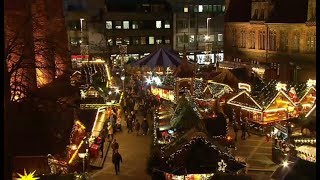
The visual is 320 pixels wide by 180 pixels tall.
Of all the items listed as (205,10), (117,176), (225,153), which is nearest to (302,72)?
(117,176)

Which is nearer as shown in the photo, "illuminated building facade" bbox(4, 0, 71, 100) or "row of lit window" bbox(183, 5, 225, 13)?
"illuminated building facade" bbox(4, 0, 71, 100)

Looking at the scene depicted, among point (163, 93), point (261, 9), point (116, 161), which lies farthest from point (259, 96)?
point (261, 9)

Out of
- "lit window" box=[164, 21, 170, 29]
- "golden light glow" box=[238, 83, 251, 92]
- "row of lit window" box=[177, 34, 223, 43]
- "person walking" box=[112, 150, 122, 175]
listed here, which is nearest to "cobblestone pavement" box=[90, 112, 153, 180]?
"person walking" box=[112, 150, 122, 175]

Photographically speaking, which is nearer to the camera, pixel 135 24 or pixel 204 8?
pixel 135 24

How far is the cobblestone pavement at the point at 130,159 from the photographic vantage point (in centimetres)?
1870

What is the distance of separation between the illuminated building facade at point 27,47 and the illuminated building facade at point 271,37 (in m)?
18.1

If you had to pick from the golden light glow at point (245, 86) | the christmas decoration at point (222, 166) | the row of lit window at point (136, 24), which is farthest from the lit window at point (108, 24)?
the christmas decoration at point (222, 166)

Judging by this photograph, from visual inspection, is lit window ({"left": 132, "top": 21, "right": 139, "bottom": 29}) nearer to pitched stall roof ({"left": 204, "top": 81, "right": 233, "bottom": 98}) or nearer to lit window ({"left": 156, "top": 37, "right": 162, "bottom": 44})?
lit window ({"left": 156, "top": 37, "right": 162, "bottom": 44})

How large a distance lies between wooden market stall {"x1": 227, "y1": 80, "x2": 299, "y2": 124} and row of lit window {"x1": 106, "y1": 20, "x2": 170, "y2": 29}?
111 feet

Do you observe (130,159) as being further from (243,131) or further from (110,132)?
(243,131)

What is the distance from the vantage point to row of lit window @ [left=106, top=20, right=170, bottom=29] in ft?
186

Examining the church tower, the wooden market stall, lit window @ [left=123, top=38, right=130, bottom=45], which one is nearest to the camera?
the wooden market stall

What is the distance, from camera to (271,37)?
4000 cm

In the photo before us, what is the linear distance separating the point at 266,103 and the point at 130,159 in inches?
322
